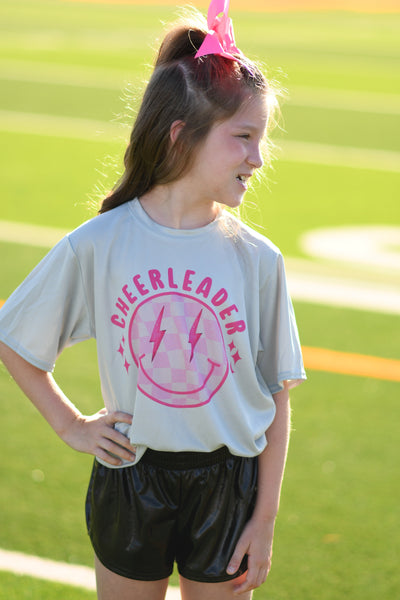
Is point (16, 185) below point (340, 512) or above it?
above

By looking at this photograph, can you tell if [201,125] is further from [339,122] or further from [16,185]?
[339,122]

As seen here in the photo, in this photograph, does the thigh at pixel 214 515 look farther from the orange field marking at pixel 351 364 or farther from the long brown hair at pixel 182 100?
the orange field marking at pixel 351 364

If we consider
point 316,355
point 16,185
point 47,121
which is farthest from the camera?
point 47,121

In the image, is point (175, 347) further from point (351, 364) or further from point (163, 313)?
point (351, 364)

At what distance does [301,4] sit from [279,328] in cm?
3931

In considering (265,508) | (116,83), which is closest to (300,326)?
(265,508)

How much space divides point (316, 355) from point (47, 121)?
317 inches

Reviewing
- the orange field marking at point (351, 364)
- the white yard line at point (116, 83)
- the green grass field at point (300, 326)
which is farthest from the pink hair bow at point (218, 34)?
the white yard line at point (116, 83)

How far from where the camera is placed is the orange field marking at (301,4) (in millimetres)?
37156

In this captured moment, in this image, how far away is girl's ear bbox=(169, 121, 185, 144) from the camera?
2010 millimetres

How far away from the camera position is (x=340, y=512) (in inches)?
146

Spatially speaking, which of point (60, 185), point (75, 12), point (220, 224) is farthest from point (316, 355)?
point (75, 12)

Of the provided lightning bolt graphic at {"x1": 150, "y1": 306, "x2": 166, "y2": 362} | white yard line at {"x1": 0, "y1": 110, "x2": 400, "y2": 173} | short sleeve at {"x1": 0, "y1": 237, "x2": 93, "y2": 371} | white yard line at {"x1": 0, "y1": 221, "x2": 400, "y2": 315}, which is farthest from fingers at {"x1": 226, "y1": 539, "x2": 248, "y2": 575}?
white yard line at {"x1": 0, "y1": 110, "x2": 400, "y2": 173}

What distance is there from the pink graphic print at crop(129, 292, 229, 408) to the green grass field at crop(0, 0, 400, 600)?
0.55m
